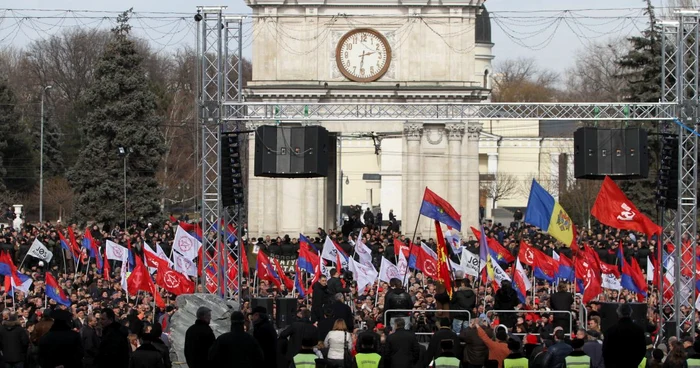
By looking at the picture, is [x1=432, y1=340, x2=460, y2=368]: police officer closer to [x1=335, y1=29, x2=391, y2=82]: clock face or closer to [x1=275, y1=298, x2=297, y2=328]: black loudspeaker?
[x1=275, y1=298, x2=297, y2=328]: black loudspeaker

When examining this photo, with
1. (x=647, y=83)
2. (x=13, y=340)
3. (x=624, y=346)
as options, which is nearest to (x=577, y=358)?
(x=624, y=346)

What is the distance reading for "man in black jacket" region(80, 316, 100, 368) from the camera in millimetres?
22572

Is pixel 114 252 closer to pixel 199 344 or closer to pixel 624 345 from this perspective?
pixel 199 344

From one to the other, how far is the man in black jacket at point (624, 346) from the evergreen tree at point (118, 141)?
1771 inches

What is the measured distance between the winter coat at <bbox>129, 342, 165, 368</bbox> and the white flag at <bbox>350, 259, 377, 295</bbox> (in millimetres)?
15918

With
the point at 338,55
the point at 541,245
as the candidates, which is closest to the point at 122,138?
the point at 338,55

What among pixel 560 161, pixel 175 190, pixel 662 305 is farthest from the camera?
pixel 560 161

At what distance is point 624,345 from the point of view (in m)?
22.3

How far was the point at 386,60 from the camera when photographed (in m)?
62.3

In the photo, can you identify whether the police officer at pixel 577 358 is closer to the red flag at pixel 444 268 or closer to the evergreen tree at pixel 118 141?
the red flag at pixel 444 268

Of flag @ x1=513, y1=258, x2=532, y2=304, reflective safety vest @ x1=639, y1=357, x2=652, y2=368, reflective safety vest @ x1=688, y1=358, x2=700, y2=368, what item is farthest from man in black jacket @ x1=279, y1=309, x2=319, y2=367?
flag @ x1=513, y1=258, x2=532, y2=304

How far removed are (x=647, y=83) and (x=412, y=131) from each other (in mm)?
8555

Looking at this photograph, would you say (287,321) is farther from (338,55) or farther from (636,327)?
(338,55)

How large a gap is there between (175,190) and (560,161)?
22319 mm
